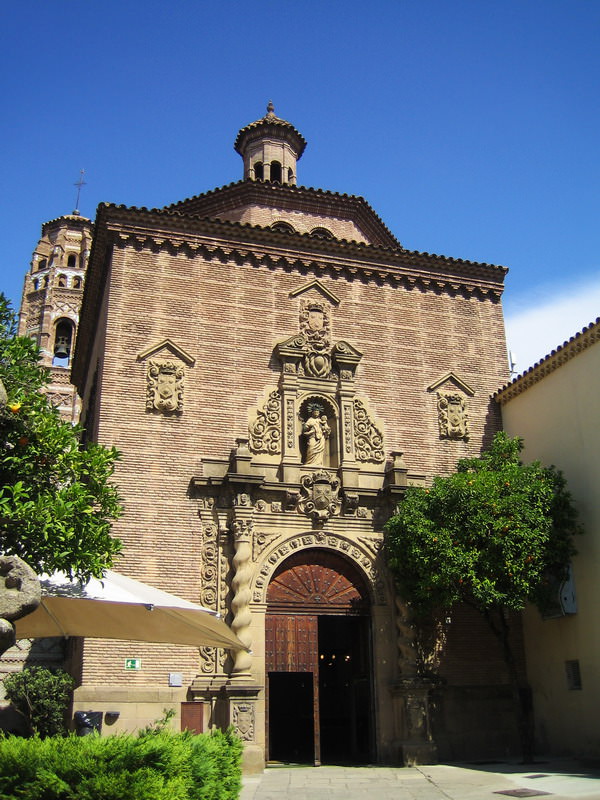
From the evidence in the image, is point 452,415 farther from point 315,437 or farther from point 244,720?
point 244,720

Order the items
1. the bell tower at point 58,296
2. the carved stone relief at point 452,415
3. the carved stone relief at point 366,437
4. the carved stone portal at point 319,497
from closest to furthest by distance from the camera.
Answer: the carved stone portal at point 319,497 → the carved stone relief at point 366,437 → the carved stone relief at point 452,415 → the bell tower at point 58,296

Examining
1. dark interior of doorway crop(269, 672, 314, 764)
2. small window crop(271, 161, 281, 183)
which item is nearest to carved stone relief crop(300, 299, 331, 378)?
small window crop(271, 161, 281, 183)

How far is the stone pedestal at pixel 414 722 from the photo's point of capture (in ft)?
47.4

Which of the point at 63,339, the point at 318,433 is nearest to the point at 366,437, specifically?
the point at 318,433

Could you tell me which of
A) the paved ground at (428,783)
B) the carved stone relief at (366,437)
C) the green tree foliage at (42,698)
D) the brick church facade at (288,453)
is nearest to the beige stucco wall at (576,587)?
the brick church facade at (288,453)

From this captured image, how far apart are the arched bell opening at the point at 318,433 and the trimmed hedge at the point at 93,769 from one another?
33.2 feet

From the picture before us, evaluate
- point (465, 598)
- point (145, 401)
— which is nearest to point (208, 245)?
point (145, 401)

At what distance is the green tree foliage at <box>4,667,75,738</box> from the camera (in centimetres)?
1463

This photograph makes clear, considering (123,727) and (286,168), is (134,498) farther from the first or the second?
(286,168)

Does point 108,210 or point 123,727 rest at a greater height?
point 108,210

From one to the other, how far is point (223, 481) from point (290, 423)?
1980 mm

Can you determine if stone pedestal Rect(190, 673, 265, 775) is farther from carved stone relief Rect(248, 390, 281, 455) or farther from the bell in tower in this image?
the bell in tower

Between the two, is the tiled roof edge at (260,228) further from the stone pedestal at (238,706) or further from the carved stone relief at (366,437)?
the stone pedestal at (238,706)

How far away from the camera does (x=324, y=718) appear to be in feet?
63.8
